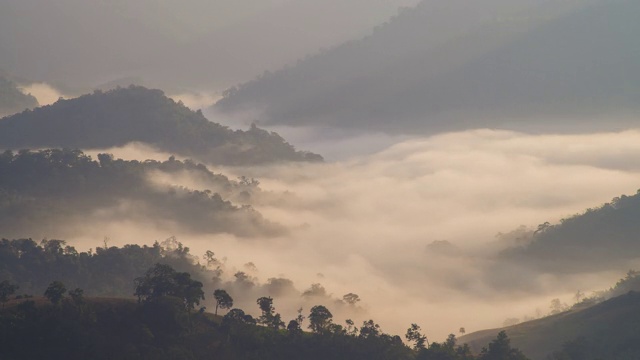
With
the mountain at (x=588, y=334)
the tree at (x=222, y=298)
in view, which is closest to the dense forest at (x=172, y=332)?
the tree at (x=222, y=298)

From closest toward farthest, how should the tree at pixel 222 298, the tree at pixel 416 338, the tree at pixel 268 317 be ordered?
the tree at pixel 222 298, the tree at pixel 268 317, the tree at pixel 416 338

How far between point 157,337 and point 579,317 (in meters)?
112


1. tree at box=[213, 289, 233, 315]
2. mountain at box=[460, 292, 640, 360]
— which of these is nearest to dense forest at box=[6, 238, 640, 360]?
tree at box=[213, 289, 233, 315]

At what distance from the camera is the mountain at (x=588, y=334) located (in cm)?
14488

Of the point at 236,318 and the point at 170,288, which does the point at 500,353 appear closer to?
the point at 236,318

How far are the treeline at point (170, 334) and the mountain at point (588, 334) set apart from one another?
30.3m

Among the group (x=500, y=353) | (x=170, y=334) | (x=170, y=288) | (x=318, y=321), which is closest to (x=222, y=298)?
(x=170, y=288)

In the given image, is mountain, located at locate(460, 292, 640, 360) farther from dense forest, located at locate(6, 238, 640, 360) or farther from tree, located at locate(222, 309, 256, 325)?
tree, located at locate(222, 309, 256, 325)

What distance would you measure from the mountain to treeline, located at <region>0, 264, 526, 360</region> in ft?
99.5

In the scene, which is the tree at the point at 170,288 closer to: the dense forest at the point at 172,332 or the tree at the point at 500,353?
the dense forest at the point at 172,332

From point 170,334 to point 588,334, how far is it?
95.2 m

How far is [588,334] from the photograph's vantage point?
163 metres

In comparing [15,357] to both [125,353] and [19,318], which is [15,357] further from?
[125,353]

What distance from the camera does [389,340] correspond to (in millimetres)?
125125
